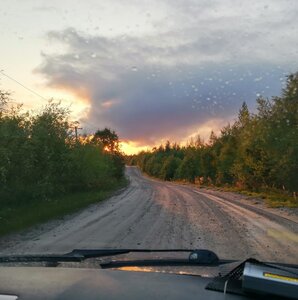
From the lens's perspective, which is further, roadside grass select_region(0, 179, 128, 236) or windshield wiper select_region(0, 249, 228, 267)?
roadside grass select_region(0, 179, 128, 236)

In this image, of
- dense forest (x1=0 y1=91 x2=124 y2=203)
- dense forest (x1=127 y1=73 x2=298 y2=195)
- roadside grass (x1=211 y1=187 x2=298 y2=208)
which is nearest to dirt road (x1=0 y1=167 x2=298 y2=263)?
dense forest (x1=0 y1=91 x2=124 y2=203)

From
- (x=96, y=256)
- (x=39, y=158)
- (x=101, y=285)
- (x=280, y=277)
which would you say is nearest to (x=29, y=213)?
(x=39, y=158)

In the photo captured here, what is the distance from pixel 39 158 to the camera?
1038 inches

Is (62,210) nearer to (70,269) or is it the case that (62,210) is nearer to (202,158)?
(70,269)

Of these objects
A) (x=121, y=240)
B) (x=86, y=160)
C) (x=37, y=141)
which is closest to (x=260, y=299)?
(x=121, y=240)

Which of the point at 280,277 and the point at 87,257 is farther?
the point at 87,257

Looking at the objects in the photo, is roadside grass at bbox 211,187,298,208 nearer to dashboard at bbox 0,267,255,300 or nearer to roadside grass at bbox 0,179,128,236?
roadside grass at bbox 0,179,128,236

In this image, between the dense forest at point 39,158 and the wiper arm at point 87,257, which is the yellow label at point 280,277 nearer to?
the wiper arm at point 87,257

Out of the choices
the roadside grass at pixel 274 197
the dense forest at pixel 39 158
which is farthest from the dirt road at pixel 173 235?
the roadside grass at pixel 274 197

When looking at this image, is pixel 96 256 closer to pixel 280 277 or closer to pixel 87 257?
pixel 87 257

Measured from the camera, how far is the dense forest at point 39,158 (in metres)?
20.3

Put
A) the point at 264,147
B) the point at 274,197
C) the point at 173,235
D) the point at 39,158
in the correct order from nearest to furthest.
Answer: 1. the point at 173,235
2. the point at 39,158
3. the point at 274,197
4. the point at 264,147

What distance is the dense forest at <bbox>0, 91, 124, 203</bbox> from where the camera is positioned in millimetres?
20344

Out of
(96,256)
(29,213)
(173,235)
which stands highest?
(96,256)
